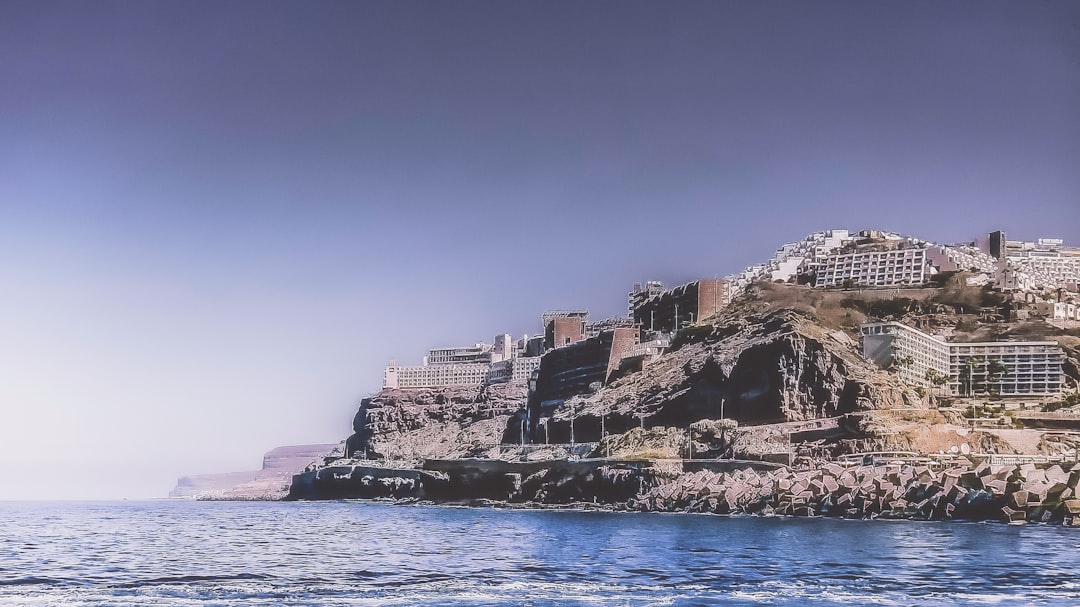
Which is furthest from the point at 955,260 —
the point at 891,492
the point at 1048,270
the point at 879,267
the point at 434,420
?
the point at 891,492

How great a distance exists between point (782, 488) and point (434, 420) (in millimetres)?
121667

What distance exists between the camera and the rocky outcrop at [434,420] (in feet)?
582

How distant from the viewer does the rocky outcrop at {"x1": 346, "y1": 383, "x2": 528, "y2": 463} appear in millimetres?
177500

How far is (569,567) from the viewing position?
120ft

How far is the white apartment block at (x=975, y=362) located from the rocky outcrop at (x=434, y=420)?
6757 centimetres

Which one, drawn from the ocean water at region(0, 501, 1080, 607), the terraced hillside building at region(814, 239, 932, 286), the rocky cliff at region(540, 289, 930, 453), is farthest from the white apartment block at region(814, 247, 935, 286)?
the ocean water at region(0, 501, 1080, 607)

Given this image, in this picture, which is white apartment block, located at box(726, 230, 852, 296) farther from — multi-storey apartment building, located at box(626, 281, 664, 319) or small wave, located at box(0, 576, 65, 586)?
small wave, located at box(0, 576, 65, 586)

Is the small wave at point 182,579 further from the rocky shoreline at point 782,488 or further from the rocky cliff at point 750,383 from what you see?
the rocky cliff at point 750,383

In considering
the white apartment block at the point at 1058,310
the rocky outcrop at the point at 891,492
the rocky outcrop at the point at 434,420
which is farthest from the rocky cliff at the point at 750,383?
the rocky outcrop at the point at 434,420

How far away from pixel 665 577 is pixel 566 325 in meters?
140

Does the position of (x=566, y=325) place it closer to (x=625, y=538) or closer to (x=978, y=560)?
(x=625, y=538)

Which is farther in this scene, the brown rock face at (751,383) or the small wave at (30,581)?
the brown rock face at (751,383)

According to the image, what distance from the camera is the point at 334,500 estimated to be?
6383 inches

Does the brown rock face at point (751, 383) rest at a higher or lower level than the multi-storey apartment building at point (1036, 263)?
lower
